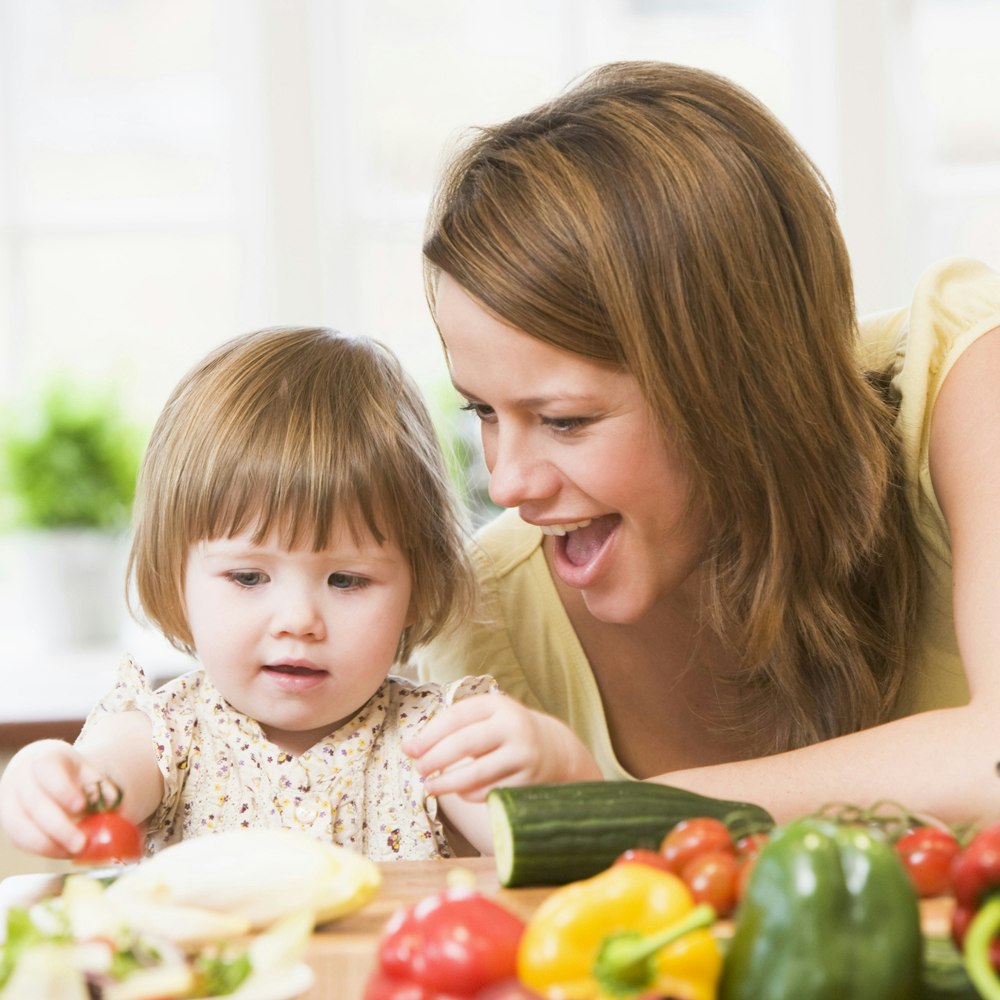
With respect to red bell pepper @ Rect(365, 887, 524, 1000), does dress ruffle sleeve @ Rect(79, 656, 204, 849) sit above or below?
below

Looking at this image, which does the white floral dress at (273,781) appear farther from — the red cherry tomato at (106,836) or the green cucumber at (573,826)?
the green cucumber at (573,826)

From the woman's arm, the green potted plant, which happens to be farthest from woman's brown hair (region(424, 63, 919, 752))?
the green potted plant

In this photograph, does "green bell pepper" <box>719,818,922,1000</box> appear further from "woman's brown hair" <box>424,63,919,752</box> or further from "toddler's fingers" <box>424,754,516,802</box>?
"woman's brown hair" <box>424,63,919,752</box>

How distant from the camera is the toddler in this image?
1.40 m

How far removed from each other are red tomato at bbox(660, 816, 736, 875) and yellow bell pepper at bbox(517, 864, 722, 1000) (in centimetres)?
10

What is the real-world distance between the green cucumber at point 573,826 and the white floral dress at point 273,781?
47 centimetres

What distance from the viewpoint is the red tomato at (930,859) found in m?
0.96

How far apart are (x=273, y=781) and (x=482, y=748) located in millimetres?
422

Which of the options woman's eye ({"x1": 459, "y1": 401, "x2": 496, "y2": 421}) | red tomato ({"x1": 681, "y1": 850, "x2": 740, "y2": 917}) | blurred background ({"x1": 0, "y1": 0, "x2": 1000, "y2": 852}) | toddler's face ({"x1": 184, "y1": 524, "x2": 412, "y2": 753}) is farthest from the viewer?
blurred background ({"x1": 0, "y1": 0, "x2": 1000, "y2": 852})

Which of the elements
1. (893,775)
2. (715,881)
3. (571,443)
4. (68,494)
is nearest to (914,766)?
(893,775)

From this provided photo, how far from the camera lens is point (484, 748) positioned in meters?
1.16

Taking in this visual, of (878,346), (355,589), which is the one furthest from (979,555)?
(355,589)

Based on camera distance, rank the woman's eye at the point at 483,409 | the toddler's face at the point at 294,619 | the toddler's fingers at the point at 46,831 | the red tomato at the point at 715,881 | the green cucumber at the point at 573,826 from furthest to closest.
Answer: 1. the woman's eye at the point at 483,409
2. the toddler's face at the point at 294,619
3. the toddler's fingers at the point at 46,831
4. the green cucumber at the point at 573,826
5. the red tomato at the point at 715,881

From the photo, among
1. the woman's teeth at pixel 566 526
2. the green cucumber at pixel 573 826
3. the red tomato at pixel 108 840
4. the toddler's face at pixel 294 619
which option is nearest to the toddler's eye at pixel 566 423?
the woman's teeth at pixel 566 526
